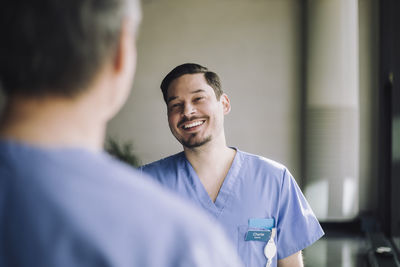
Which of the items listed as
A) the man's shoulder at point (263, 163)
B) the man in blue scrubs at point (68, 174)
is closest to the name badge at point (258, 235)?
the man's shoulder at point (263, 163)

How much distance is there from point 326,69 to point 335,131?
633mm

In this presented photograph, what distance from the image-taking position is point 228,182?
1442 mm

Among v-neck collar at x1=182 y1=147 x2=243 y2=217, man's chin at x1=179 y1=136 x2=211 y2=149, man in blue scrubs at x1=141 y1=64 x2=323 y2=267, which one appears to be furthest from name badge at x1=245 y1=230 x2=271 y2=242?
man's chin at x1=179 y1=136 x2=211 y2=149

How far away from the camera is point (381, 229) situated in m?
3.94

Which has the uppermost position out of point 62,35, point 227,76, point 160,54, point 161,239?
point 160,54

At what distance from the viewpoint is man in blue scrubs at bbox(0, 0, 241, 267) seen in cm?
39

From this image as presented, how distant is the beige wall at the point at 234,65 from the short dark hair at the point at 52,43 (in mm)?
4112

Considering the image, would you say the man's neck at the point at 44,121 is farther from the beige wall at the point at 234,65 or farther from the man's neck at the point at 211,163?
the beige wall at the point at 234,65

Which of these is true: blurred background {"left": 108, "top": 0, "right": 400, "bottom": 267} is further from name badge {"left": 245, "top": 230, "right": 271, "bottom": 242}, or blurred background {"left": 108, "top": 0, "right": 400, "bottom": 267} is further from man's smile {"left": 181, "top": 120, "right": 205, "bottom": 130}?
man's smile {"left": 181, "top": 120, "right": 205, "bottom": 130}

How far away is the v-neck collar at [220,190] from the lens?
4.60 feet

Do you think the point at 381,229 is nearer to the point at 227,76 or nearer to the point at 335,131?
the point at 335,131

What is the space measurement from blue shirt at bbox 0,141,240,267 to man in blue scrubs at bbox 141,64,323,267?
3.18 feet

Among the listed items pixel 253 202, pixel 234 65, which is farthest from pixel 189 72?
pixel 234 65

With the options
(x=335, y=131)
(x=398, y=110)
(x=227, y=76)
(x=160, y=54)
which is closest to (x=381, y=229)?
(x=335, y=131)
